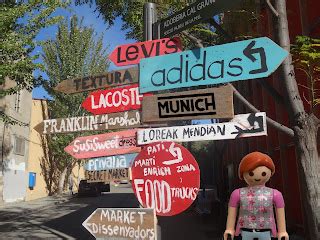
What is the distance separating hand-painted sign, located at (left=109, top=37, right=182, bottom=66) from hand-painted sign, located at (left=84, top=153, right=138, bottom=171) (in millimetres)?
1172

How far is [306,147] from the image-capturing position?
174 inches

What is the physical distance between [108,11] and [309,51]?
6.03 m

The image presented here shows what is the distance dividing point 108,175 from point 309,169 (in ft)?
8.12

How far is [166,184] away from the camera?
361cm

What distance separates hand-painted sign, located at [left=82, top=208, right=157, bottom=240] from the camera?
367cm

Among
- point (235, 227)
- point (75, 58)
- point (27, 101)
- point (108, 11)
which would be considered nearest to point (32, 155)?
point (27, 101)

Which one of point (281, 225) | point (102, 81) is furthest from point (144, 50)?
point (281, 225)

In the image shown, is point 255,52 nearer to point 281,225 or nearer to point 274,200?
point 274,200

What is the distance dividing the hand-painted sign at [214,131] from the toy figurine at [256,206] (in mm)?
542

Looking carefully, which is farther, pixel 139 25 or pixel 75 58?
pixel 75 58

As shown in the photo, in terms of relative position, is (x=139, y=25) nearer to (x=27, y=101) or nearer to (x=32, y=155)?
(x=27, y=101)

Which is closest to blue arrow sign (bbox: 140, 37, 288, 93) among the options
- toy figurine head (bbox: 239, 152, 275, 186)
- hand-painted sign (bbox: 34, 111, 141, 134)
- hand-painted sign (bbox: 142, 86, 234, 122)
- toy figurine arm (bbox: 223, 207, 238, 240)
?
hand-painted sign (bbox: 142, 86, 234, 122)

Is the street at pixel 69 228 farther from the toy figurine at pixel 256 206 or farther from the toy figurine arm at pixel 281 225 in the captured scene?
the toy figurine arm at pixel 281 225

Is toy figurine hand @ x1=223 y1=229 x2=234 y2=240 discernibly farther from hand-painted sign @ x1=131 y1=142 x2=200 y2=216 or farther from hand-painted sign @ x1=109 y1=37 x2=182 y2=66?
hand-painted sign @ x1=109 y1=37 x2=182 y2=66
